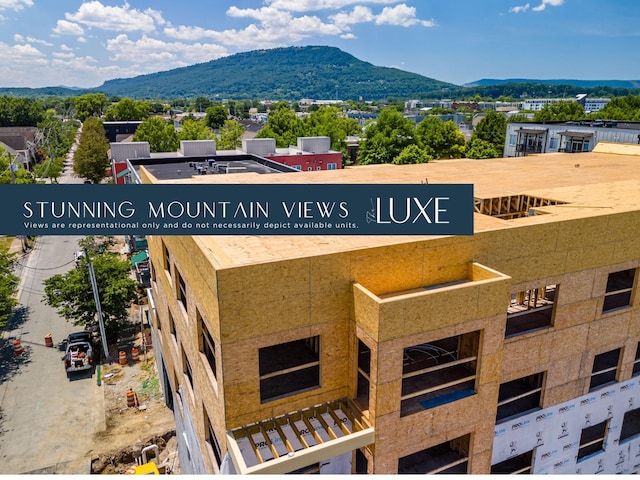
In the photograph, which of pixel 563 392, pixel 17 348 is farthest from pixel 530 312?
pixel 17 348

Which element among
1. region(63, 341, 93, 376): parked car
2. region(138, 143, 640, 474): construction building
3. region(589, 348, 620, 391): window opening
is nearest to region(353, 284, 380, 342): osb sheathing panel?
region(138, 143, 640, 474): construction building

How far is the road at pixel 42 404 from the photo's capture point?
23.2 m

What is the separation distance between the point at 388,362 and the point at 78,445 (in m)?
20.0

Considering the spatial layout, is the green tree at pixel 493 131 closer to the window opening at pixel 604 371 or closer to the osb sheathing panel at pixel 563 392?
the window opening at pixel 604 371

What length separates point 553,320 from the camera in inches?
640

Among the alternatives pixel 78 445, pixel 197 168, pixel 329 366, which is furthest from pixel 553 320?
pixel 197 168

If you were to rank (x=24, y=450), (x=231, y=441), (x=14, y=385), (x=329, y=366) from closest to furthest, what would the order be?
(x=231, y=441)
(x=329, y=366)
(x=24, y=450)
(x=14, y=385)

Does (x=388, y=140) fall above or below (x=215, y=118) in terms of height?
below

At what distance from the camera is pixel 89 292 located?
33.3 m

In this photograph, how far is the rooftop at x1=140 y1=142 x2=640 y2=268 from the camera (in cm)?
1352

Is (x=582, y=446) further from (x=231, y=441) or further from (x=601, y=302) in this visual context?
(x=231, y=441)

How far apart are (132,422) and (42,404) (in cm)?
581

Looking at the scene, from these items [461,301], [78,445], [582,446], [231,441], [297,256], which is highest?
[297,256]

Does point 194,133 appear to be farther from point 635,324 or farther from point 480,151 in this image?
point 635,324
